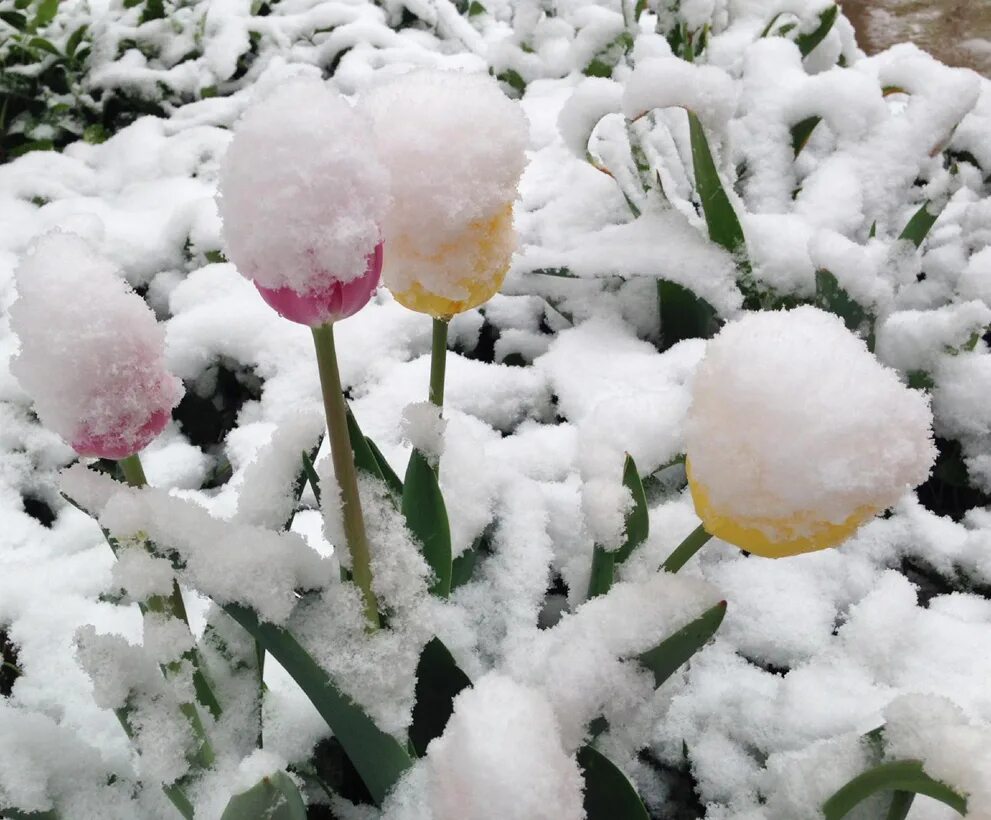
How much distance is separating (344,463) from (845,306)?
2.28ft

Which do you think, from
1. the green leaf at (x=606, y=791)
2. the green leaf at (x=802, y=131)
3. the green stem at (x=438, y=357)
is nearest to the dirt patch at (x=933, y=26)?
the green leaf at (x=802, y=131)

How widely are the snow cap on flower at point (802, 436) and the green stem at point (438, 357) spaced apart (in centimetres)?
18

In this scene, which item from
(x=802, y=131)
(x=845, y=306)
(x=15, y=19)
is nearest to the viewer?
(x=845, y=306)

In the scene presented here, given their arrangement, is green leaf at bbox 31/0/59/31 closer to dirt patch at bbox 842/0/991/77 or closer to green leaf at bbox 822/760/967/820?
green leaf at bbox 822/760/967/820

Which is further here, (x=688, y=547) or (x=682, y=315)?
(x=682, y=315)

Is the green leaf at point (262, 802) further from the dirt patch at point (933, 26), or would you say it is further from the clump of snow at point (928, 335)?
the dirt patch at point (933, 26)

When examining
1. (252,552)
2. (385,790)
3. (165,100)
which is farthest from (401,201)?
(165,100)

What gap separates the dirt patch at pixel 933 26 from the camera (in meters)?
2.37

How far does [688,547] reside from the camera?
452mm

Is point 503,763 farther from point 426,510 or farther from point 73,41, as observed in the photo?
point 73,41

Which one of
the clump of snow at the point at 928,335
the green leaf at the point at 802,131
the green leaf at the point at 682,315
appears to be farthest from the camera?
the green leaf at the point at 802,131

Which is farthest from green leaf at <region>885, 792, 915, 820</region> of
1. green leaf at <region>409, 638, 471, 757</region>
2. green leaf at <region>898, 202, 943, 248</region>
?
green leaf at <region>898, 202, 943, 248</region>

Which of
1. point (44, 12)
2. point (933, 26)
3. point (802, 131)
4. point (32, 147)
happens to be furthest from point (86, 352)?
→ point (933, 26)

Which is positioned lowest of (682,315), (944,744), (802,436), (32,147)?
(32,147)
